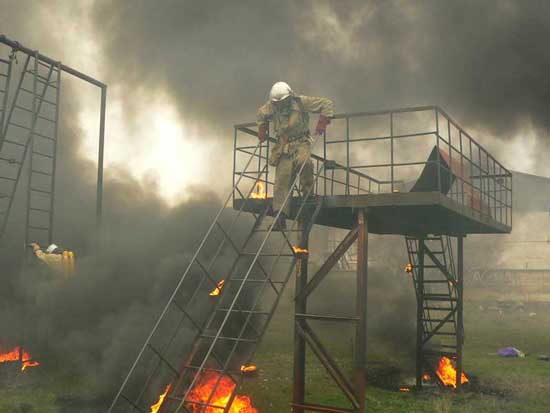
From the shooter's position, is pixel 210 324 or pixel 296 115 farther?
pixel 210 324

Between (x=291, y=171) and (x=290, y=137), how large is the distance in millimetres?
589

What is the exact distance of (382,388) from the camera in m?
13.6

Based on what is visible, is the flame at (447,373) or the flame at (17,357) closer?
the flame at (17,357)

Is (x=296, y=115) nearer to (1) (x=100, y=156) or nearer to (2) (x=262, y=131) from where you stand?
(2) (x=262, y=131)

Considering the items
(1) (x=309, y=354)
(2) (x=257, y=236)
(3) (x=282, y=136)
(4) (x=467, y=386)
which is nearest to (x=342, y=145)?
(2) (x=257, y=236)

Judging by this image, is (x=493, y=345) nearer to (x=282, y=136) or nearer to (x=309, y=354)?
(x=309, y=354)

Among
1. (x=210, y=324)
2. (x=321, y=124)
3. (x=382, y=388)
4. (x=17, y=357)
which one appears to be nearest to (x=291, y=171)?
(x=321, y=124)

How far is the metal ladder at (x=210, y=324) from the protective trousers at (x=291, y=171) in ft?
0.45

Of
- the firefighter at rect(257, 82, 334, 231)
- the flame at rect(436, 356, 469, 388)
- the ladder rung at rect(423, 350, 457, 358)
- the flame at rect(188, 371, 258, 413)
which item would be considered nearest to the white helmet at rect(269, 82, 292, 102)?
the firefighter at rect(257, 82, 334, 231)

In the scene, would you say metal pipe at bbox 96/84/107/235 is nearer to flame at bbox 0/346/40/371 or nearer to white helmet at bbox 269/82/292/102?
flame at bbox 0/346/40/371

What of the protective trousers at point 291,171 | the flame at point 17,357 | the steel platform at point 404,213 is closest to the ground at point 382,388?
the flame at point 17,357

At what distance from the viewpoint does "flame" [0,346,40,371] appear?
536 inches

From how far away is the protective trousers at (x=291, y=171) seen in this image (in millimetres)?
9375

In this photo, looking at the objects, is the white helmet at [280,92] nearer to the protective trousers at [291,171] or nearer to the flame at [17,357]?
the protective trousers at [291,171]
